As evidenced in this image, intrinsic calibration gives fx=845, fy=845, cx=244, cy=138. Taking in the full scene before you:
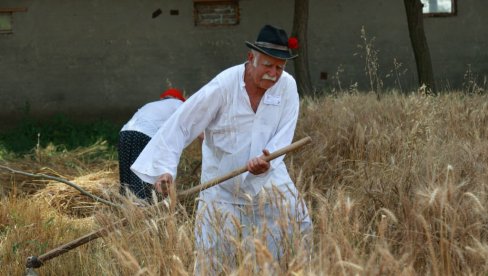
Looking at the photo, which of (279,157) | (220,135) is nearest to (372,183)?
(279,157)

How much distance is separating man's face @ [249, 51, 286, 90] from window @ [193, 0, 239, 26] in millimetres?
8524

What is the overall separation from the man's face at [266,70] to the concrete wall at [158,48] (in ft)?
27.7

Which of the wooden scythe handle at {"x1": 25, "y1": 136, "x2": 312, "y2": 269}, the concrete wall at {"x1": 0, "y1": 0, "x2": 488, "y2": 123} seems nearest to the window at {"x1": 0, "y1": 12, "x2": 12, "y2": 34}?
the concrete wall at {"x1": 0, "y1": 0, "x2": 488, "y2": 123}

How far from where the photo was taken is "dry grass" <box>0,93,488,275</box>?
2809 mm

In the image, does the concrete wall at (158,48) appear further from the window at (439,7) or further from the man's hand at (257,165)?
the man's hand at (257,165)

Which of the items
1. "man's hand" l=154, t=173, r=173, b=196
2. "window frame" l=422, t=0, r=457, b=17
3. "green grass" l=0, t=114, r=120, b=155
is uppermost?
"window frame" l=422, t=0, r=457, b=17

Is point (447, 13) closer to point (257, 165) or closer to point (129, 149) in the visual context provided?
point (129, 149)

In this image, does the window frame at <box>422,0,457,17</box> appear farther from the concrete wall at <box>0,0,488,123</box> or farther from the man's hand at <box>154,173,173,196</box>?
the man's hand at <box>154,173,173,196</box>

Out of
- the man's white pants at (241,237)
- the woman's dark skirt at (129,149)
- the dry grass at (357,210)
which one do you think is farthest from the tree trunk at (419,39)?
the man's white pants at (241,237)

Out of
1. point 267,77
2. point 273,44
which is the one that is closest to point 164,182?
point 267,77

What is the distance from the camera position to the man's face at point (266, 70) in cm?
380

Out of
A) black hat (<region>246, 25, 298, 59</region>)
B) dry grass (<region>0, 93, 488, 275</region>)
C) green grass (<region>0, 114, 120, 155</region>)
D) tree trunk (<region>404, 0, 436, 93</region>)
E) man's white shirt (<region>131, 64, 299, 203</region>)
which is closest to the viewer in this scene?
dry grass (<region>0, 93, 488, 275</region>)

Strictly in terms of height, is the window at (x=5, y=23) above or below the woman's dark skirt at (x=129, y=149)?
above

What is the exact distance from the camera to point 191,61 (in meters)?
12.4
